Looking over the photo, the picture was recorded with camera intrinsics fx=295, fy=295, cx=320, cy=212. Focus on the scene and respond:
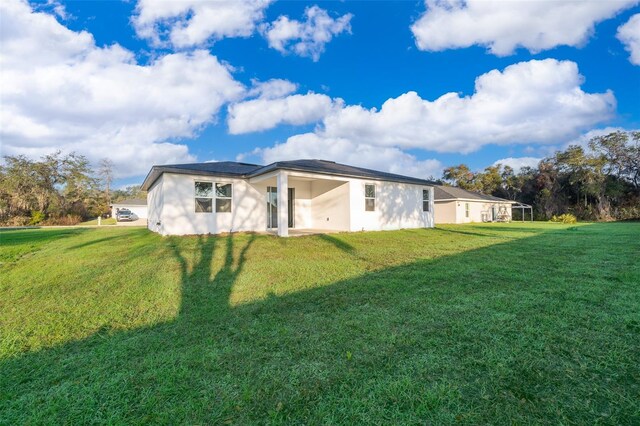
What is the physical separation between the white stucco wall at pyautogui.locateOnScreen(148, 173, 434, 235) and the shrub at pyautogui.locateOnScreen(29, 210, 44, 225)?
20.0 meters

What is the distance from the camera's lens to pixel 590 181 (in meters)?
28.4

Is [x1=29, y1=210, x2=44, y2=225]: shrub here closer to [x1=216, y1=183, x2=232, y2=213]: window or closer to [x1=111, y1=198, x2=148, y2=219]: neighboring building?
[x1=111, y1=198, x2=148, y2=219]: neighboring building

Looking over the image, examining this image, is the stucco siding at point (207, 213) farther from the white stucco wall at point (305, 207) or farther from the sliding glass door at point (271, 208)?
the sliding glass door at point (271, 208)

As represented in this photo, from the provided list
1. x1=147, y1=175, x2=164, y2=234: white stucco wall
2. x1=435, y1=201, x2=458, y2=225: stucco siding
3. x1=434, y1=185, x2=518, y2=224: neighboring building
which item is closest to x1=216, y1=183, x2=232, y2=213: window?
x1=147, y1=175, x2=164, y2=234: white stucco wall

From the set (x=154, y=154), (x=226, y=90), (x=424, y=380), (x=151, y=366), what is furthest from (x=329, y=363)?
(x=154, y=154)

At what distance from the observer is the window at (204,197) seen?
38.9 ft

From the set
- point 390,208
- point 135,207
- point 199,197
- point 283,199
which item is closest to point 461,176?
point 390,208

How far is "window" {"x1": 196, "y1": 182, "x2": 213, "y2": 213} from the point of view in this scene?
38.9ft

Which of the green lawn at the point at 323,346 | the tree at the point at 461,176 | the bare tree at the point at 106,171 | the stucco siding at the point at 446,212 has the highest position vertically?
the bare tree at the point at 106,171

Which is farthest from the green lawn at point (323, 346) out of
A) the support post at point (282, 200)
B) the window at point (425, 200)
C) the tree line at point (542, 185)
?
the tree line at point (542, 185)

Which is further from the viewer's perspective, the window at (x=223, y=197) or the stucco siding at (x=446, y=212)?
the stucco siding at (x=446, y=212)

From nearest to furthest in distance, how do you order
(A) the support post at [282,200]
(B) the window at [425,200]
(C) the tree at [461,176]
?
(A) the support post at [282,200]
(B) the window at [425,200]
(C) the tree at [461,176]

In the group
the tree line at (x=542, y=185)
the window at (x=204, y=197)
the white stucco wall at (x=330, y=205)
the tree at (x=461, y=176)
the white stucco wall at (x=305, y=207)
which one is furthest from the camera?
the tree at (x=461, y=176)

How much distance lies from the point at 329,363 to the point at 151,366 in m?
1.52
